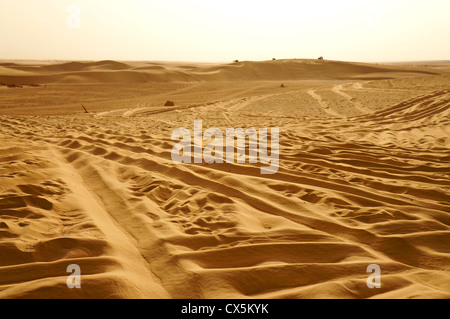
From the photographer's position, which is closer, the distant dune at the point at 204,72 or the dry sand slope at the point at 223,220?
the dry sand slope at the point at 223,220

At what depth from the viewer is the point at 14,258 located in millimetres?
1988

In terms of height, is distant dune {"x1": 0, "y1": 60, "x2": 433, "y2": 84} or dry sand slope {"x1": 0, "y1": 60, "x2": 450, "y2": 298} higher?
distant dune {"x1": 0, "y1": 60, "x2": 433, "y2": 84}

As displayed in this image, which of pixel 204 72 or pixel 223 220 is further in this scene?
pixel 204 72

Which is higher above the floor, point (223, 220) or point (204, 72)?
point (204, 72)

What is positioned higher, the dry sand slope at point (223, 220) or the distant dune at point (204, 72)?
the distant dune at point (204, 72)

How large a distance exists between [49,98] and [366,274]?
1604 centimetres

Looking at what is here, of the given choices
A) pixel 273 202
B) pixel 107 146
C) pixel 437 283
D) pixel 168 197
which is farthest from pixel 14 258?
pixel 107 146

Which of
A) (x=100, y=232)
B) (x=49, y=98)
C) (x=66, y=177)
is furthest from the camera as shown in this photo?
(x=49, y=98)

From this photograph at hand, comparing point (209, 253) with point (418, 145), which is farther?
point (418, 145)

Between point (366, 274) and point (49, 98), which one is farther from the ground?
point (49, 98)

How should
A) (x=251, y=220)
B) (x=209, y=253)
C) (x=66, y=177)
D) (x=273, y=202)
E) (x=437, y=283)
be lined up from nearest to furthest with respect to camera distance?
(x=437, y=283) < (x=209, y=253) < (x=251, y=220) < (x=273, y=202) < (x=66, y=177)

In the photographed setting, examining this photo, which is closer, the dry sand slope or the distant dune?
the dry sand slope

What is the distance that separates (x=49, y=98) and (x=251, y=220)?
15112 millimetres

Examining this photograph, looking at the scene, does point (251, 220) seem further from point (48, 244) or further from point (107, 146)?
point (107, 146)
